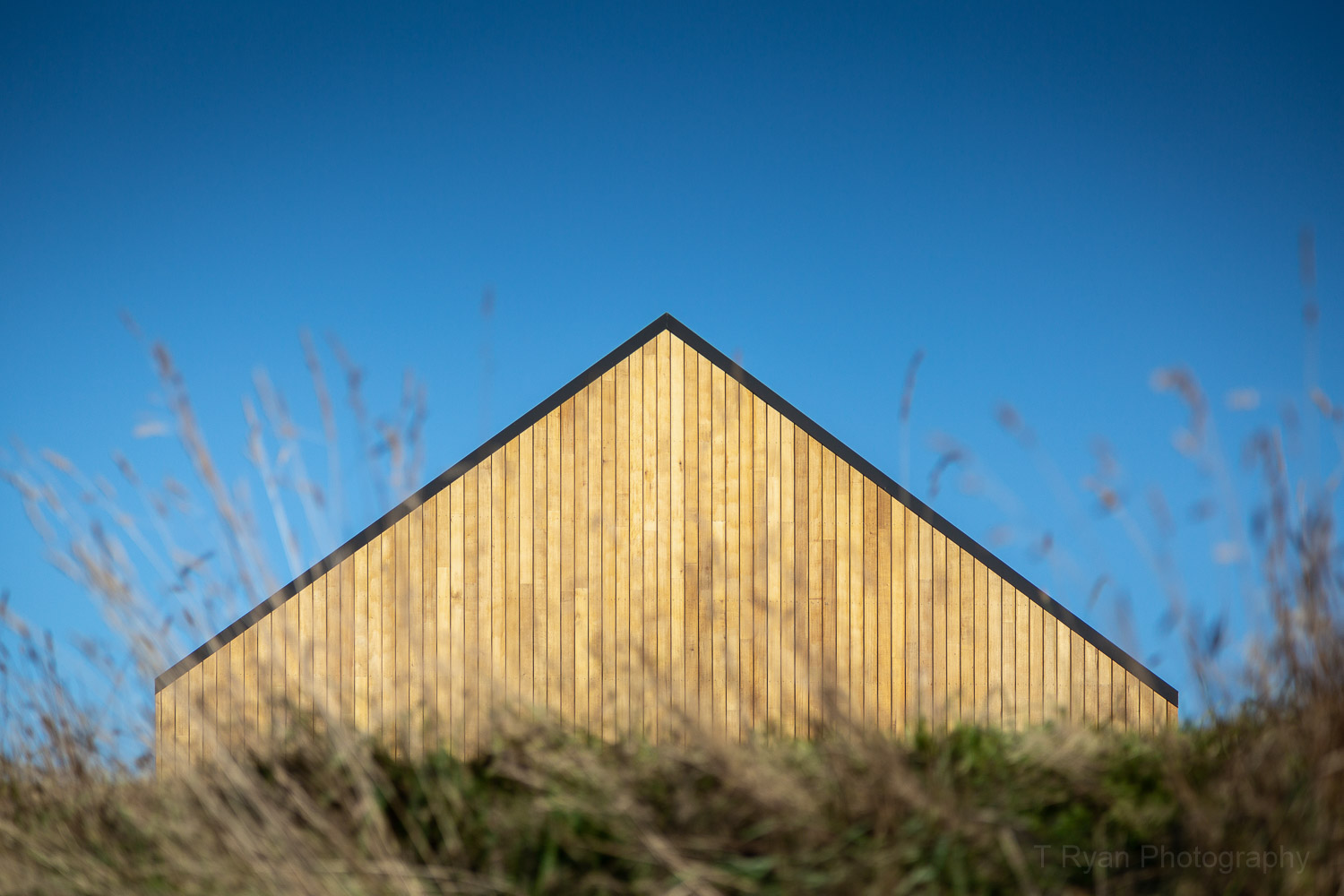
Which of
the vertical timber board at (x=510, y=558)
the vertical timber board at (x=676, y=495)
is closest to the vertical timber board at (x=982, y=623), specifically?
the vertical timber board at (x=676, y=495)

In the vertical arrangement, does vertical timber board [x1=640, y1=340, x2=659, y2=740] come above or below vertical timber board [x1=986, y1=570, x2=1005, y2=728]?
above

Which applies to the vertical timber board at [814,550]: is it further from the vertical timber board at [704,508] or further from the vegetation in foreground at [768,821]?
the vegetation in foreground at [768,821]

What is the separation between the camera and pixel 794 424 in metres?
6.92

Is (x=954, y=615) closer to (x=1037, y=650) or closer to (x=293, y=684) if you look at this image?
(x=1037, y=650)

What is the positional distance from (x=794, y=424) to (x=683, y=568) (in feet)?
4.50

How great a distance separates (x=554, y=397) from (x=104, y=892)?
5.06m

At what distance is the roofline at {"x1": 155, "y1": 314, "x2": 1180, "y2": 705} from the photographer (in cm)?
652

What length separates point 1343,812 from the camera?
68.2 inches

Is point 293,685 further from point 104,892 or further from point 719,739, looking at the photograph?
point 719,739

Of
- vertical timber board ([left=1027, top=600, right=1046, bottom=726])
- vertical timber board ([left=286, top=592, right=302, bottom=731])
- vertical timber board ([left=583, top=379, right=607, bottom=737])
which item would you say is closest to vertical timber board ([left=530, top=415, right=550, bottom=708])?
vertical timber board ([left=583, top=379, right=607, bottom=737])

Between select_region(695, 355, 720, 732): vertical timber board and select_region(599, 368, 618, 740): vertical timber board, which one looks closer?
select_region(695, 355, 720, 732): vertical timber board

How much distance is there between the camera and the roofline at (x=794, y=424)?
6520mm

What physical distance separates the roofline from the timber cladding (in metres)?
0.02

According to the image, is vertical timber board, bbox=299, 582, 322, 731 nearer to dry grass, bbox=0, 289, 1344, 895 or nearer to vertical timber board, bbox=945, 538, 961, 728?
dry grass, bbox=0, 289, 1344, 895
